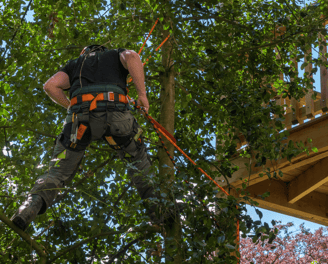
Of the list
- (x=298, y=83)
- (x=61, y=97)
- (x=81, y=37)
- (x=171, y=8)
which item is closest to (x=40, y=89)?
(x=81, y=37)

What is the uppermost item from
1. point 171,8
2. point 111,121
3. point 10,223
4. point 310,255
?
point 310,255

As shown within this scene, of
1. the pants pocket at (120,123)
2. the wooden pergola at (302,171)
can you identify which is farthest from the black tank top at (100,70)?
the wooden pergola at (302,171)

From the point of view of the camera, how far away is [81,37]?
175 inches

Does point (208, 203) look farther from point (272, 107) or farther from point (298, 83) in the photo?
point (298, 83)

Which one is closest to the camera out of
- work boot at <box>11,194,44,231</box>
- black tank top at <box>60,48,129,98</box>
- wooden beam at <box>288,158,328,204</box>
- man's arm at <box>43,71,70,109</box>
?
work boot at <box>11,194,44,231</box>

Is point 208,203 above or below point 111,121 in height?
below

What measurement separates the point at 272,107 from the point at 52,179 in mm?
2169

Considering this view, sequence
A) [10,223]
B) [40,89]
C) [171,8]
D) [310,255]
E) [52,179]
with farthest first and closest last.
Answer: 1. [310,255]
2. [40,89]
3. [171,8]
4. [52,179]
5. [10,223]

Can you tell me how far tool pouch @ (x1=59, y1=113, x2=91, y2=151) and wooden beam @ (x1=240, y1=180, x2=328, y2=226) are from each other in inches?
136

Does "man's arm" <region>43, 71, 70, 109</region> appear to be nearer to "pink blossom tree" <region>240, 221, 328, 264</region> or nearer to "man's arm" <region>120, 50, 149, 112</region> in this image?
"man's arm" <region>120, 50, 149, 112</region>

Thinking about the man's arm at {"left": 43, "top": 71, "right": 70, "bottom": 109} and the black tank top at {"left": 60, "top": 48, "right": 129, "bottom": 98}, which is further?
the man's arm at {"left": 43, "top": 71, "right": 70, "bottom": 109}

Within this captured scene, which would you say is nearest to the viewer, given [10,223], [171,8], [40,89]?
[10,223]

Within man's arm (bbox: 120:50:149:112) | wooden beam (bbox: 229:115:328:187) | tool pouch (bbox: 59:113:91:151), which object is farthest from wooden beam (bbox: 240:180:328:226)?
tool pouch (bbox: 59:113:91:151)

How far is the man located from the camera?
119 inches
